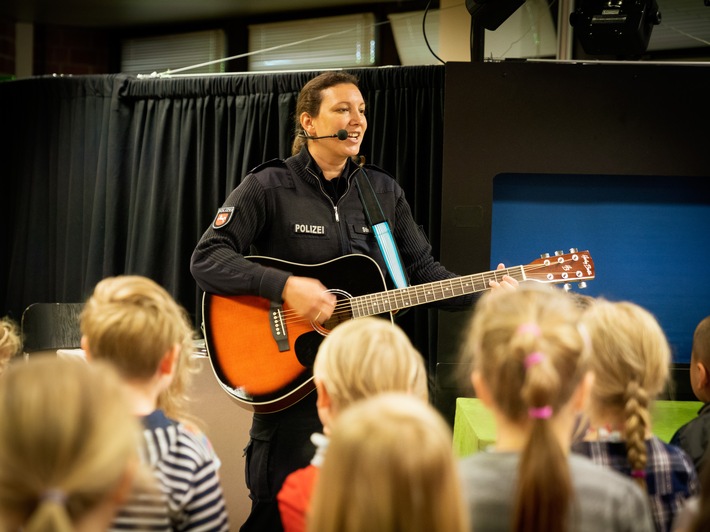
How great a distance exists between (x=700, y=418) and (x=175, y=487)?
51.5 inches

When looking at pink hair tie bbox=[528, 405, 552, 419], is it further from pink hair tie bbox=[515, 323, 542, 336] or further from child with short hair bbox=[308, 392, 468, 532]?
child with short hair bbox=[308, 392, 468, 532]

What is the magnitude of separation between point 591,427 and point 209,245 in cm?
155

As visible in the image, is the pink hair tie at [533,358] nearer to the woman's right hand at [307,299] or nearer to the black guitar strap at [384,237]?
the woman's right hand at [307,299]

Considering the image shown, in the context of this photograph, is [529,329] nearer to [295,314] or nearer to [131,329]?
[131,329]

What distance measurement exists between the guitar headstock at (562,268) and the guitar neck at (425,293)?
0.15 ft

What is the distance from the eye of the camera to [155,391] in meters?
1.82

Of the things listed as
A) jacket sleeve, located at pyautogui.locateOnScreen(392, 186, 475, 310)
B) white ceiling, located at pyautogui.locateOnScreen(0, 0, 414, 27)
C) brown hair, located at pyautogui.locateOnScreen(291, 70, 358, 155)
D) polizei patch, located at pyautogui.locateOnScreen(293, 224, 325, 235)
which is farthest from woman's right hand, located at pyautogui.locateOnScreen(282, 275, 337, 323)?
white ceiling, located at pyautogui.locateOnScreen(0, 0, 414, 27)

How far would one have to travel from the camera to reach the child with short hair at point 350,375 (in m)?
1.66

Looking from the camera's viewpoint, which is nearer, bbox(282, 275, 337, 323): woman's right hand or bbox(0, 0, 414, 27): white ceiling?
bbox(282, 275, 337, 323): woman's right hand

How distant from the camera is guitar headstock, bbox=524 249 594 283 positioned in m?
2.86

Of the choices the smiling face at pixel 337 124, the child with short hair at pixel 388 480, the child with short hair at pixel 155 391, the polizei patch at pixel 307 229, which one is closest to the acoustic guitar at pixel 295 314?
the polizei patch at pixel 307 229

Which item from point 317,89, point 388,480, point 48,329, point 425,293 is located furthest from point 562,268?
point 48,329

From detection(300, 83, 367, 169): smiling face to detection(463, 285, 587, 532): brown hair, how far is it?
147 centimetres

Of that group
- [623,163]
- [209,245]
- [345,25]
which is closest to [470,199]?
[623,163]
